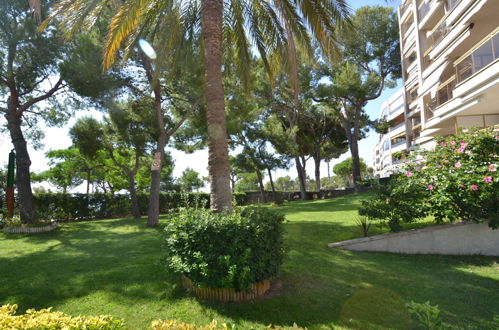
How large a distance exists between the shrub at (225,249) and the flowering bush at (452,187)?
181 inches

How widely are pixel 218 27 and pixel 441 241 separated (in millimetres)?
7607

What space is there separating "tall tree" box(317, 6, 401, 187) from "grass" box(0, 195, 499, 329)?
19548 mm

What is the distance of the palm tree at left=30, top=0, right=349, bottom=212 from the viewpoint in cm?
588

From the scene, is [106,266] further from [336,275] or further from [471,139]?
[471,139]

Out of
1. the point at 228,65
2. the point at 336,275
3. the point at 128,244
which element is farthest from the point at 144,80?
the point at 336,275

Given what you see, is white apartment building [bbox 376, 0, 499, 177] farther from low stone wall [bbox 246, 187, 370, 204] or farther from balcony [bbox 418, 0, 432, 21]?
low stone wall [bbox 246, 187, 370, 204]

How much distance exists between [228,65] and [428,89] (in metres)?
16.5

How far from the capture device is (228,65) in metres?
12.4

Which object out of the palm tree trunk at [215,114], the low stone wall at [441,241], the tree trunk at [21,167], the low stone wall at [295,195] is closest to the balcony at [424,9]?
the low stone wall at [295,195]

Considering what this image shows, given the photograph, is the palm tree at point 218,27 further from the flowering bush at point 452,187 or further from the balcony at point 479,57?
the balcony at point 479,57

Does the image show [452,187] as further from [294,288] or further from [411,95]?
[411,95]

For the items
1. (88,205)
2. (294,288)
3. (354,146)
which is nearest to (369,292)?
(294,288)

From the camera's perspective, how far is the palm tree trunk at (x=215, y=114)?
5.72m

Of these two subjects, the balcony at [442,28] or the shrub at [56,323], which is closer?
the shrub at [56,323]
